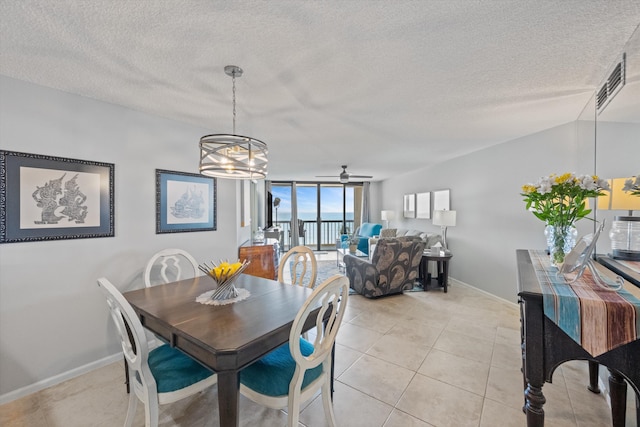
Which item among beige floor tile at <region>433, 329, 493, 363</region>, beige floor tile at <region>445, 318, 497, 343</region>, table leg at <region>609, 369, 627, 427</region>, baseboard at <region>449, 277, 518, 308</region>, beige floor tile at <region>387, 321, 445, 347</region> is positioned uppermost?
table leg at <region>609, 369, 627, 427</region>

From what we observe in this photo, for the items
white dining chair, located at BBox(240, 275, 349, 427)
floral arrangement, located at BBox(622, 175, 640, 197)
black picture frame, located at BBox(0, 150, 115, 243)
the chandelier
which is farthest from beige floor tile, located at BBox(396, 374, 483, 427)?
black picture frame, located at BBox(0, 150, 115, 243)

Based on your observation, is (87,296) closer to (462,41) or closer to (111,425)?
(111,425)

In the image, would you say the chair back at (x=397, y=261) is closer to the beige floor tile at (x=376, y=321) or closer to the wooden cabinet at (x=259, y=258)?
the beige floor tile at (x=376, y=321)

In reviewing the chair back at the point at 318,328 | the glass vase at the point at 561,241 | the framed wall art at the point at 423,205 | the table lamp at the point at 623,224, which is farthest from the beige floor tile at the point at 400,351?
the framed wall art at the point at 423,205

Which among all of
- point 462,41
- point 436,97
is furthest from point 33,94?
point 436,97

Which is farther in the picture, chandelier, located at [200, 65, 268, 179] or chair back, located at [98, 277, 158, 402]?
chandelier, located at [200, 65, 268, 179]

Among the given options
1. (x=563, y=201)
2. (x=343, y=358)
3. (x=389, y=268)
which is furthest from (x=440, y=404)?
(x=389, y=268)

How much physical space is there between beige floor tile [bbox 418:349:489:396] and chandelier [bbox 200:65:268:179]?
7.17 feet

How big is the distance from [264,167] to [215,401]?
173cm

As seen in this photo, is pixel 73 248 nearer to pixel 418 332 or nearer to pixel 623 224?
pixel 418 332

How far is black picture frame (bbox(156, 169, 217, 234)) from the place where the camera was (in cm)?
262

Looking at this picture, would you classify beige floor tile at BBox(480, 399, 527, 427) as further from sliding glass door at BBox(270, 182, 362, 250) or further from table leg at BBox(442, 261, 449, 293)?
sliding glass door at BBox(270, 182, 362, 250)

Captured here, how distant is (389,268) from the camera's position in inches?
151

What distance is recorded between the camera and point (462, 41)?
1.49 metres
